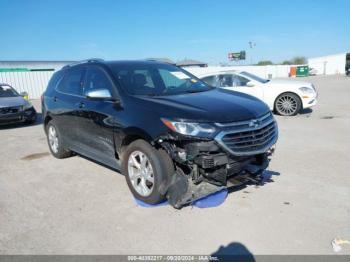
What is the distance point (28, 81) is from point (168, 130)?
20807 mm

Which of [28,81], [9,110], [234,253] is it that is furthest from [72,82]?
[28,81]

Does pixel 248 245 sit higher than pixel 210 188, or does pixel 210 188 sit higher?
pixel 210 188

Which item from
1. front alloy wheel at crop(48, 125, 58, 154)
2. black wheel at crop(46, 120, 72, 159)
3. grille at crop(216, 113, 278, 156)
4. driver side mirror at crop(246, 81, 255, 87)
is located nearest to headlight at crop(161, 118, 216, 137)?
grille at crop(216, 113, 278, 156)

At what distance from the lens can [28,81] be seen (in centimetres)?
2144

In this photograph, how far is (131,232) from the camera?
3385 mm

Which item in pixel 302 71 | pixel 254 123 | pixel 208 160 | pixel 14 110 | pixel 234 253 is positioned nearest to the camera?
pixel 234 253

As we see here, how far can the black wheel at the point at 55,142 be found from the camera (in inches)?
238

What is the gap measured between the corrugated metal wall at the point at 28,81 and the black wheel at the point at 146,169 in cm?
1958

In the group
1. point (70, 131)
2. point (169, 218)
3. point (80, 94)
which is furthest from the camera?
point (70, 131)

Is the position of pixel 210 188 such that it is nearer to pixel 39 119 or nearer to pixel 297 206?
pixel 297 206

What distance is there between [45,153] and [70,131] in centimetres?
174

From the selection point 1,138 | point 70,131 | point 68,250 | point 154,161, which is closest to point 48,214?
point 68,250

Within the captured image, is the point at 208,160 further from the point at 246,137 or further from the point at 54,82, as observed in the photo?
the point at 54,82

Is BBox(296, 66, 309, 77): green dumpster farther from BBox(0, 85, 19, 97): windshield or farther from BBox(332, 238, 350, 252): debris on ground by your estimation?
BBox(332, 238, 350, 252): debris on ground
